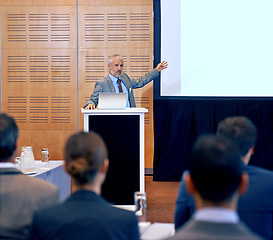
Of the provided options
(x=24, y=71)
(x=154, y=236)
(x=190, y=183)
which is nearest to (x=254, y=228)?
(x=154, y=236)

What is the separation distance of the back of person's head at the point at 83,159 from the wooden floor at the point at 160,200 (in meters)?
2.83

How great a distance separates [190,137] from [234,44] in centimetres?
157

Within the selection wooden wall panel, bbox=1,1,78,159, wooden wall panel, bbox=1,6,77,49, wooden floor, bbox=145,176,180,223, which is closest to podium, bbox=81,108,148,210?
wooden floor, bbox=145,176,180,223

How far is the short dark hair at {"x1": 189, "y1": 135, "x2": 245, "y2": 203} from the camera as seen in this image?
1145 mm

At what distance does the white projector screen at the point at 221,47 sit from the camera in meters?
6.01

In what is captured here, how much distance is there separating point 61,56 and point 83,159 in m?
5.37

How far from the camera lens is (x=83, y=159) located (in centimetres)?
144

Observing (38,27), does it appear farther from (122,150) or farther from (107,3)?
(122,150)

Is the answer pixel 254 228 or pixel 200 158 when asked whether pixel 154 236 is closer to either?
pixel 254 228

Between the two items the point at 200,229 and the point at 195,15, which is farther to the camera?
the point at 195,15

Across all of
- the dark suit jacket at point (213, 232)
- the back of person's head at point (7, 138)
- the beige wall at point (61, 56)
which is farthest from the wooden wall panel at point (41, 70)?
the dark suit jacket at point (213, 232)

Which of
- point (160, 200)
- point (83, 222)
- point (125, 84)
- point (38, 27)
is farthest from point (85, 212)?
point (38, 27)

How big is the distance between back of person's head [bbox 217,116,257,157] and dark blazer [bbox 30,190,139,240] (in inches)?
32.1

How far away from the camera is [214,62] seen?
19.9ft
